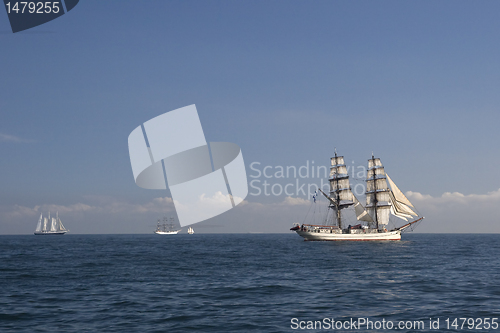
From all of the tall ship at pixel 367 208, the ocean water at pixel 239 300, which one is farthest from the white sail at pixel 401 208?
the ocean water at pixel 239 300

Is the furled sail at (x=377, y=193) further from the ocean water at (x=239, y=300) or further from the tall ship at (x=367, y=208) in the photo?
the ocean water at (x=239, y=300)

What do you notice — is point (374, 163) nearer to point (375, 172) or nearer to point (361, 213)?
point (375, 172)

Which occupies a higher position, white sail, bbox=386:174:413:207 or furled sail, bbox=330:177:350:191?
furled sail, bbox=330:177:350:191

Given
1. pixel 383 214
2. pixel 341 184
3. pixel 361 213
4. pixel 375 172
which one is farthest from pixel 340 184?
pixel 383 214

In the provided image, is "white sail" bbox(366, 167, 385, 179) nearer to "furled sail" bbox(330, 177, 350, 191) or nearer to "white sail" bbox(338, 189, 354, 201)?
"furled sail" bbox(330, 177, 350, 191)

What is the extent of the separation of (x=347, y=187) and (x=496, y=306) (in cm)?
11336

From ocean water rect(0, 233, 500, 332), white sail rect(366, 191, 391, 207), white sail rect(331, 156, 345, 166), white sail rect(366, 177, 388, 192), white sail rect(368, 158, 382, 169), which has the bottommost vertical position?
ocean water rect(0, 233, 500, 332)

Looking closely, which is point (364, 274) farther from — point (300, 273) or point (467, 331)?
point (467, 331)

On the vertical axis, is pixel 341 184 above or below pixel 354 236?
above

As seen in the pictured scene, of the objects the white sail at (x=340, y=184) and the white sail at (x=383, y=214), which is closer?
the white sail at (x=383, y=214)

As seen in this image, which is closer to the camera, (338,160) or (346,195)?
(346,195)

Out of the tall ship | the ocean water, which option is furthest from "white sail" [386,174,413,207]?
the ocean water

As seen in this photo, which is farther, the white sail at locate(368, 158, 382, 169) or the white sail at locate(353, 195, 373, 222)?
the white sail at locate(368, 158, 382, 169)

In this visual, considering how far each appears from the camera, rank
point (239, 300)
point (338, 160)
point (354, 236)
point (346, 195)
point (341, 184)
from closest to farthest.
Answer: point (239, 300), point (354, 236), point (346, 195), point (341, 184), point (338, 160)
